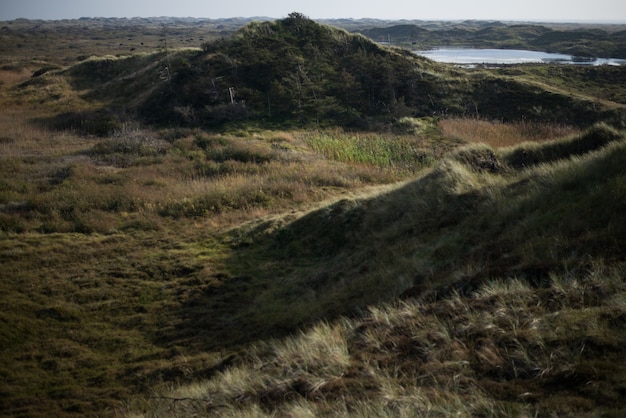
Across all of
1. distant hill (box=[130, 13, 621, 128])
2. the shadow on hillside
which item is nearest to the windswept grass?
the shadow on hillside

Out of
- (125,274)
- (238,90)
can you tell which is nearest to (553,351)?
(125,274)

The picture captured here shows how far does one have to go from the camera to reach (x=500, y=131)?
26.9 metres

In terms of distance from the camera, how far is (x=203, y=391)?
19.7 feet

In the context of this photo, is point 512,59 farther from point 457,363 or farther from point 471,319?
point 457,363

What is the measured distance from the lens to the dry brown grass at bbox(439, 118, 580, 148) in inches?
985

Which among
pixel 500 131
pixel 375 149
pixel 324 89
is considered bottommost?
pixel 375 149

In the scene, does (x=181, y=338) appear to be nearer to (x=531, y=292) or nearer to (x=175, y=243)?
(x=175, y=243)

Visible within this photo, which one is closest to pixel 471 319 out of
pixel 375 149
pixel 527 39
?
pixel 375 149

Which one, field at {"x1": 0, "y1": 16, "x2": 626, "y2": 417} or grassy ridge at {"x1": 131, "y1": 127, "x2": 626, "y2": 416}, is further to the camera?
field at {"x1": 0, "y1": 16, "x2": 626, "y2": 417}

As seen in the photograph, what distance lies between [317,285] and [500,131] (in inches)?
843

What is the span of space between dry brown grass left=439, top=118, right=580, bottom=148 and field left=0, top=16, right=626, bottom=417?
864 centimetres

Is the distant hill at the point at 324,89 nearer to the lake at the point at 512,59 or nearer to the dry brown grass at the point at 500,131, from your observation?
the dry brown grass at the point at 500,131

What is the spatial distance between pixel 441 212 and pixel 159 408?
7.23 meters

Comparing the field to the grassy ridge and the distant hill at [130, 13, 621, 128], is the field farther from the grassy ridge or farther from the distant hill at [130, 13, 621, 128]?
the distant hill at [130, 13, 621, 128]
